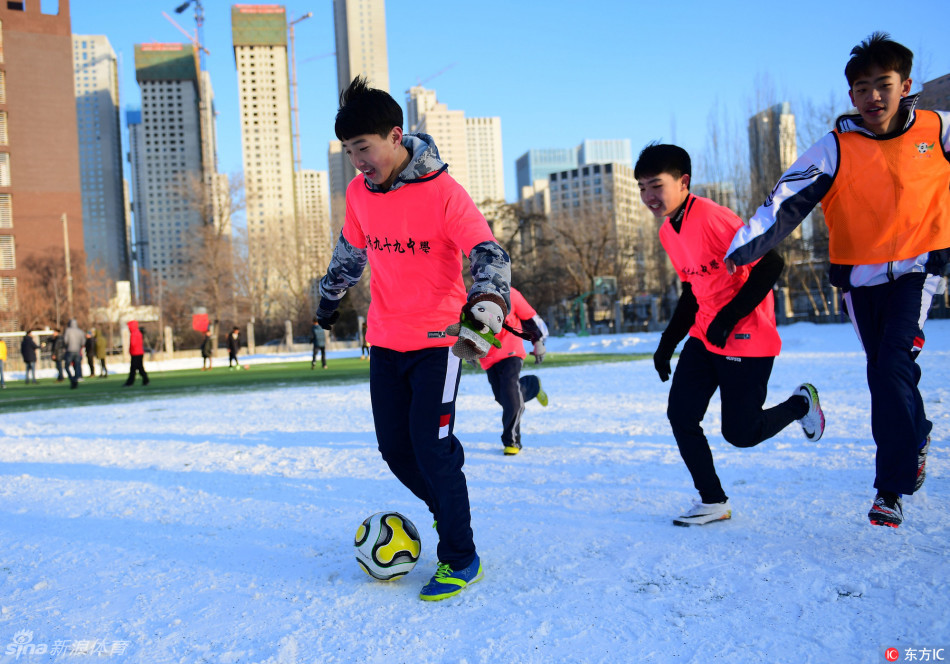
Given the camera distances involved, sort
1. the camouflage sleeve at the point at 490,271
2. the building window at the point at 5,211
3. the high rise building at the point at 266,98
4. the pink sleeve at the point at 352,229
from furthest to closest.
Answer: the high rise building at the point at 266,98, the building window at the point at 5,211, the pink sleeve at the point at 352,229, the camouflage sleeve at the point at 490,271

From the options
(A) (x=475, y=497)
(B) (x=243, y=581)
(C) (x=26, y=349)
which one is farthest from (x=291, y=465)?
(C) (x=26, y=349)

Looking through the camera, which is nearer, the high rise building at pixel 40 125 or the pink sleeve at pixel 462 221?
the pink sleeve at pixel 462 221

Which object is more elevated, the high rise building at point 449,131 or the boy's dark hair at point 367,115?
the high rise building at point 449,131

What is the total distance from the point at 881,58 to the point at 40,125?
7466cm

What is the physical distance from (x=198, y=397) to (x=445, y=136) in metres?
165

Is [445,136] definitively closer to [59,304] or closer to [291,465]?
[59,304]

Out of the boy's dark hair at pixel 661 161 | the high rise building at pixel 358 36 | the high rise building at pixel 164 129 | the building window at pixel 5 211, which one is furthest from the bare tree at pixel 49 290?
the high rise building at pixel 358 36

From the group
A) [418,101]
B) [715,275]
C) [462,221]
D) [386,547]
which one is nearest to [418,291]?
[462,221]

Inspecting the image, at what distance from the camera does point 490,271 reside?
2.78m

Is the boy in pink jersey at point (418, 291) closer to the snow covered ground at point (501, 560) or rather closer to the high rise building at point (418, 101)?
the snow covered ground at point (501, 560)

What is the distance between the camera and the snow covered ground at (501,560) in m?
2.30

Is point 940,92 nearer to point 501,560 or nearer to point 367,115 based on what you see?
point 367,115

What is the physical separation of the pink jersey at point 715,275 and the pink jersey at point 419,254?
136 cm

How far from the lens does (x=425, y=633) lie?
241cm
